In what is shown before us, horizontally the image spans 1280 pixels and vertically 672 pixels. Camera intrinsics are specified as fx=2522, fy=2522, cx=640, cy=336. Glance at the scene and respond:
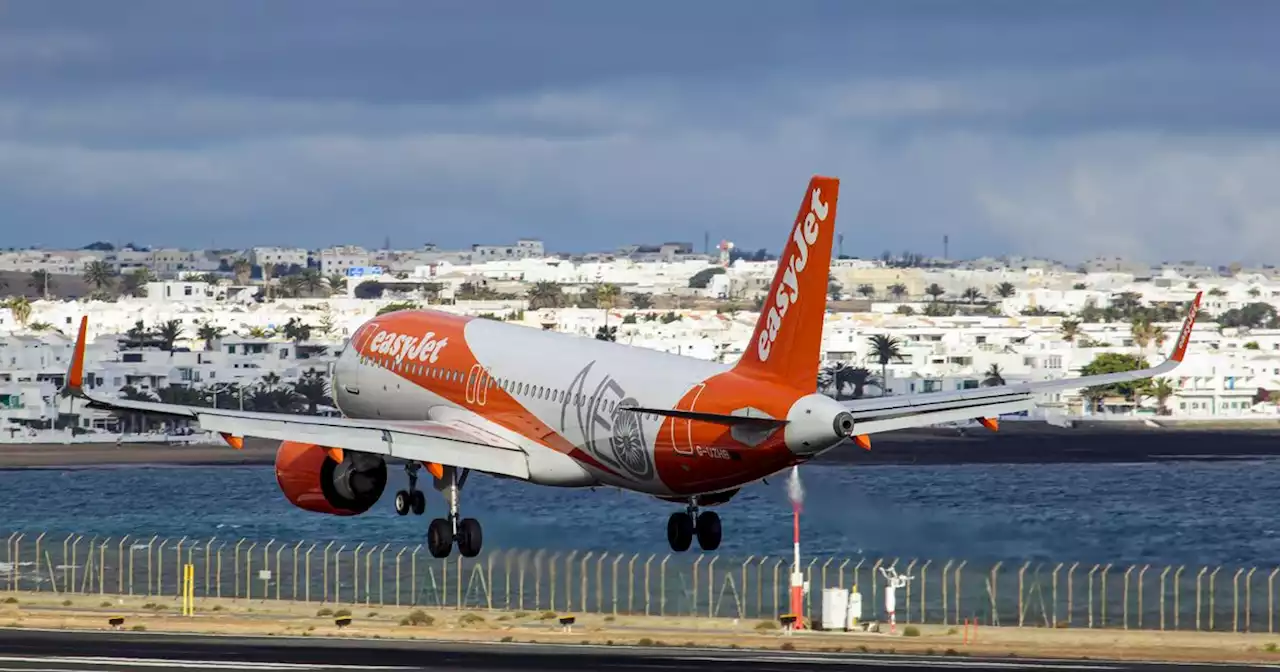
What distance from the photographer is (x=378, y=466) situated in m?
81.7

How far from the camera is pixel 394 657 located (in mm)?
83375

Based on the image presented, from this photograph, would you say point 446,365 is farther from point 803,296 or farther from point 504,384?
point 803,296

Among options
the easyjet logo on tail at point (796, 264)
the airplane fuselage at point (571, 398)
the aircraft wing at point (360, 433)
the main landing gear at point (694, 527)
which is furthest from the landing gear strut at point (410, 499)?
the easyjet logo on tail at point (796, 264)

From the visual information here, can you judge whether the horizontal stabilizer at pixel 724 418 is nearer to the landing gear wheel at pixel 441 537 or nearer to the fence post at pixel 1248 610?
the landing gear wheel at pixel 441 537

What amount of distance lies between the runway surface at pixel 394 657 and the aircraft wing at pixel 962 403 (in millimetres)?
8781

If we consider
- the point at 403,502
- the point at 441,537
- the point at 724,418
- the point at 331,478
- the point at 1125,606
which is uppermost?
the point at 724,418

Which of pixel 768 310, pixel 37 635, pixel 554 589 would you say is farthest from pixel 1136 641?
pixel 37 635

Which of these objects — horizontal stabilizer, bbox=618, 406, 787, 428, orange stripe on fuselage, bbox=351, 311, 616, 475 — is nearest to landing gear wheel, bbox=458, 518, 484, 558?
orange stripe on fuselage, bbox=351, 311, 616, 475

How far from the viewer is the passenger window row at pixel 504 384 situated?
77375mm

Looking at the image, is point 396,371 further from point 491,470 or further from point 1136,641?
point 1136,641

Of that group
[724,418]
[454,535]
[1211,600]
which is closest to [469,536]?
[454,535]

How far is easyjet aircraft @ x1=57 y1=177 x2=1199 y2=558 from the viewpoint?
69.6 metres

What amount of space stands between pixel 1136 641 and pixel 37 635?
4287 centimetres

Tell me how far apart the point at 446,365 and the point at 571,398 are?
8383mm
